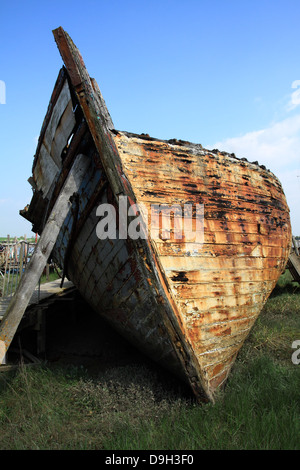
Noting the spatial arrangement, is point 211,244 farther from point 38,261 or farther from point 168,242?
point 38,261

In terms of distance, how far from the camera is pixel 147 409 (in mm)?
2670

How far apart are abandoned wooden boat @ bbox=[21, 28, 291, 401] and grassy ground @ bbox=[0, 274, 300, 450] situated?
0.81ft

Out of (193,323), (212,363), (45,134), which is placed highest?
(45,134)

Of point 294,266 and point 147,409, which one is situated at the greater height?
point 294,266

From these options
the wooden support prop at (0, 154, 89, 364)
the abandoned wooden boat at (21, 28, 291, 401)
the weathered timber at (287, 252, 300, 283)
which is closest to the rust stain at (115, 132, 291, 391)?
the abandoned wooden boat at (21, 28, 291, 401)

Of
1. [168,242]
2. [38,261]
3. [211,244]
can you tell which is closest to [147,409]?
[168,242]

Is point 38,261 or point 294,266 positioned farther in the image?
point 294,266

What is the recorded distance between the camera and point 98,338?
17.8 ft

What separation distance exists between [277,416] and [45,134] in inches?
157

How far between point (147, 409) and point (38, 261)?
173cm
